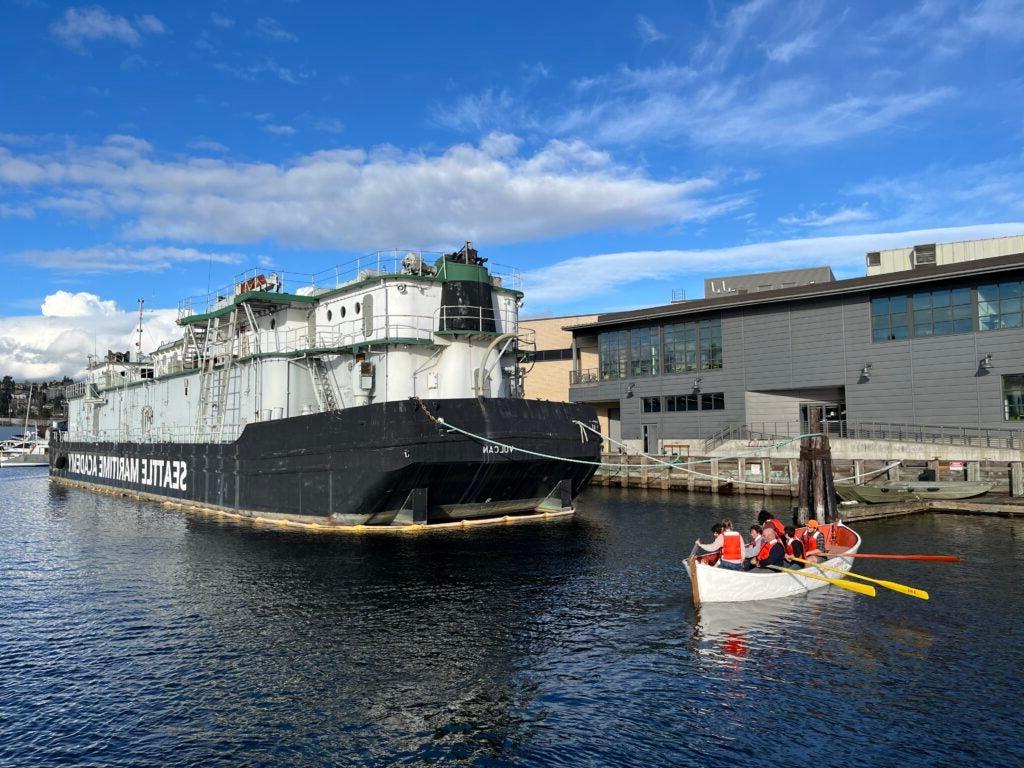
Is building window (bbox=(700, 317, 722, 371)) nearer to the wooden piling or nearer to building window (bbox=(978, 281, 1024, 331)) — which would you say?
building window (bbox=(978, 281, 1024, 331))

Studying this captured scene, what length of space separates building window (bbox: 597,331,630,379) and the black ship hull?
2364 cm

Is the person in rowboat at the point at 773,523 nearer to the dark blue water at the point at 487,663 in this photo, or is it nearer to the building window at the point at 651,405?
the dark blue water at the point at 487,663

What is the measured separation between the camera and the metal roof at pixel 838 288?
34031 mm

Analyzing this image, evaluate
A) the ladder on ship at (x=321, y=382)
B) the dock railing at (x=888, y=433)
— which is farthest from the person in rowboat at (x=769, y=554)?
the ladder on ship at (x=321, y=382)

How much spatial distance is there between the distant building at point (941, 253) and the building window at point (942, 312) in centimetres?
876

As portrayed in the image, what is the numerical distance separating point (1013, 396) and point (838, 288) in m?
9.46

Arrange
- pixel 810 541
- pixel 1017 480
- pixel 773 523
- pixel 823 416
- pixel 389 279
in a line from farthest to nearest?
pixel 823 416 < pixel 1017 480 < pixel 389 279 < pixel 810 541 < pixel 773 523

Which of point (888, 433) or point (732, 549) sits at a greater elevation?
point (888, 433)

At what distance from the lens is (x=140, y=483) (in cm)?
3691

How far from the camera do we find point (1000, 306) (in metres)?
34.1

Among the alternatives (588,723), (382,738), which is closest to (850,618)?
(588,723)

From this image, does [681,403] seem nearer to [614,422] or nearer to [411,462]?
[614,422]

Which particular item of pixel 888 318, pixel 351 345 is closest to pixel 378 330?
pixel 351 345

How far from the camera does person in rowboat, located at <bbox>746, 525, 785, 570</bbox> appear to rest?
51.2ft
